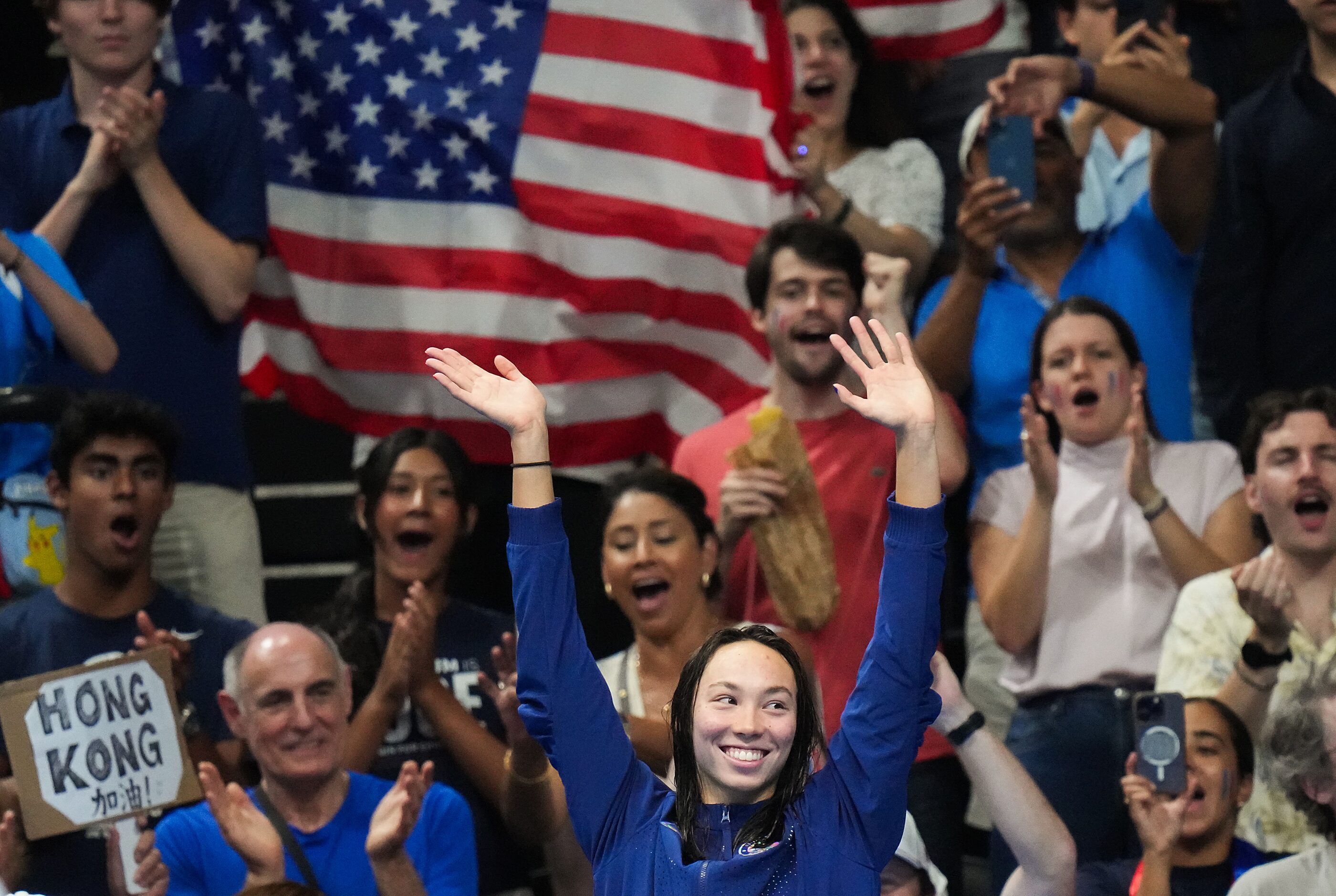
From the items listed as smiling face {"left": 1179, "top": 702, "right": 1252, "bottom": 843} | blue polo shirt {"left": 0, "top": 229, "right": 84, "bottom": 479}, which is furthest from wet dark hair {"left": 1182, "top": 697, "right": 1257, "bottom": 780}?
blue polo shirt {"left": 0, "top": 229, "right": 84, "bottom": 479}

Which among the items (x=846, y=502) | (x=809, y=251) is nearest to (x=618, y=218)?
(x=809, y=251)

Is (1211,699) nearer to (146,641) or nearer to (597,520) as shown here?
(597,520)

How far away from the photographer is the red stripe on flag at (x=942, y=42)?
553 centimetres

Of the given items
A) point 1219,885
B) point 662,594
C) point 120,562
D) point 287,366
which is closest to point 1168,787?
point 1219,885

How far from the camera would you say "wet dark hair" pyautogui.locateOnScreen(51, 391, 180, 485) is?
4457mm

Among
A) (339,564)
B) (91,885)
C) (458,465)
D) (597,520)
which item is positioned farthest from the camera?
(339,564)

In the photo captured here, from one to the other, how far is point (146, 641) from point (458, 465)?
971 millimetres

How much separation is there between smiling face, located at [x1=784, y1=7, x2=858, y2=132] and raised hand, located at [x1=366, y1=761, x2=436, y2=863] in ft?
8.23

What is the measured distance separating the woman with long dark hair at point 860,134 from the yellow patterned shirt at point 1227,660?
140 cm

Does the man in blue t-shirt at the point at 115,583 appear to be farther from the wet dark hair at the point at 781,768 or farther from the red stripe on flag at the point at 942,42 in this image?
the red stripe on flag at the point at 942,42

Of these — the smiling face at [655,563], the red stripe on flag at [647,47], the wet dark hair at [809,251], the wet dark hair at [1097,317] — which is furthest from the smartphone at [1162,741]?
the red stripe on flag at [647,47]

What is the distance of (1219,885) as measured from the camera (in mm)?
3910

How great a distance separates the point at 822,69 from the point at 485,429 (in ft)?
4.53

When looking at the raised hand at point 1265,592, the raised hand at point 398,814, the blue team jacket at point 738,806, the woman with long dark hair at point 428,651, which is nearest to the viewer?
the blue team jacket at point 738,806
